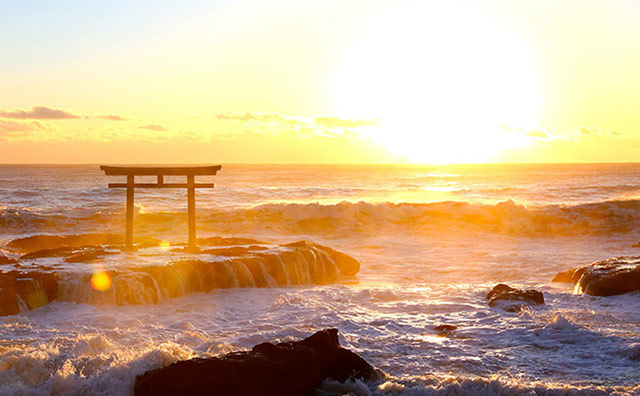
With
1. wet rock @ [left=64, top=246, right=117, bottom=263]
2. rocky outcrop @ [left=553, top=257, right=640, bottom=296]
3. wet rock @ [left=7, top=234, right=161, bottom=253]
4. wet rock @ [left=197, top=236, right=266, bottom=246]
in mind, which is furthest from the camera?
wet rock @ [left=7, top=234, right=161, bottom=253]

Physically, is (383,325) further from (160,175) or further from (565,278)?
(160,175)

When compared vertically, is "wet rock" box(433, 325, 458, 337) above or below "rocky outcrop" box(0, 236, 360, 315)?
below

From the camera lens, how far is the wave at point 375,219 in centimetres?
3216

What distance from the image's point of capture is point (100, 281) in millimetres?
12844

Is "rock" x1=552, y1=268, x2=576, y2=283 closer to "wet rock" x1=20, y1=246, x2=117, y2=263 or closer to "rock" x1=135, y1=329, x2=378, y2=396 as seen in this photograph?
"rock" x1=135, y1=329, x2=378, y2=396

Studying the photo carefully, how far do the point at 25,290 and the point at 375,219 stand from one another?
78.1 ft

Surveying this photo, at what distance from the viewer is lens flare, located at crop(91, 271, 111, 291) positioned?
1273cm

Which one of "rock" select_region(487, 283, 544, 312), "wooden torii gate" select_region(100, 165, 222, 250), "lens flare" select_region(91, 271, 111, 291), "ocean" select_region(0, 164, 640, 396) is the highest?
"wooden torii gate" select_region(100, 165, 222, 250)

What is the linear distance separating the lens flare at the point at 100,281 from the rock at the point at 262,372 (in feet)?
18.4

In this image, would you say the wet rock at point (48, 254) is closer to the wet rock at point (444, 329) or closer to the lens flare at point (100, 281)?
the lens flare at point (100, 281)

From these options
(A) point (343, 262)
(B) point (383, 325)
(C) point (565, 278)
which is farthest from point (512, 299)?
(A) point (343, 262)

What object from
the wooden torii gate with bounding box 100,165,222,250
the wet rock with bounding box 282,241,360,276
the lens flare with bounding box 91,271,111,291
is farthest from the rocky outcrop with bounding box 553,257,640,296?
the lens flare with bounding box 91,271,111,291

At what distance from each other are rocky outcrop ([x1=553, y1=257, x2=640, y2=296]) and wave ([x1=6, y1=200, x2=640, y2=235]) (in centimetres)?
1660

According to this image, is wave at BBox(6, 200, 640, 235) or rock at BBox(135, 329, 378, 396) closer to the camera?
rock at BBox(135, 329, 378, 396)
